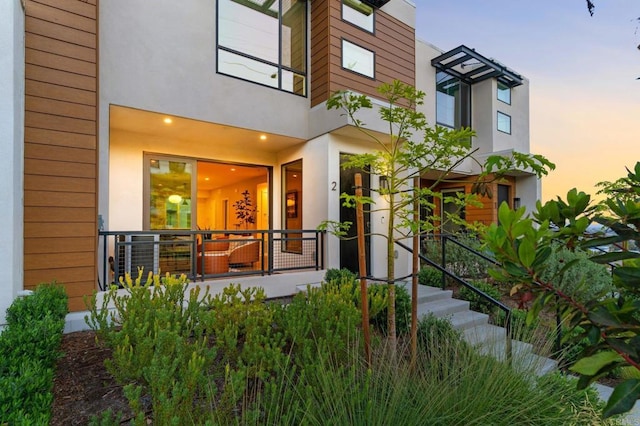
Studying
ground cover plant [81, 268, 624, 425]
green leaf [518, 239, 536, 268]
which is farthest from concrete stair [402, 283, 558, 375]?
green leaf [518, 239, 536, 268]

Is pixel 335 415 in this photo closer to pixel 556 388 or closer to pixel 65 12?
pixel 556 388

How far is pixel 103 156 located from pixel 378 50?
5679 mm

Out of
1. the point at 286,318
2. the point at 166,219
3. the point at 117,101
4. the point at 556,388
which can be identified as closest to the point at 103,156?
the point at 117,101

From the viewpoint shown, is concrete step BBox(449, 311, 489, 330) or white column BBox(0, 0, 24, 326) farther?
concrete step BBox(449, 311, 489, 330)

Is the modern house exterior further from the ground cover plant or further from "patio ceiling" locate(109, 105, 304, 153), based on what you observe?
the ground cover plant

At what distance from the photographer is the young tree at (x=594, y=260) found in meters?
0.79

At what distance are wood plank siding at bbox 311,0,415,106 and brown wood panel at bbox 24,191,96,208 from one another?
4225 millimetres

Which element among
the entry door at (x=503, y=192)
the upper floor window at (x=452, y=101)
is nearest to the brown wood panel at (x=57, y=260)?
the upper floor window at (x=452, y=101)

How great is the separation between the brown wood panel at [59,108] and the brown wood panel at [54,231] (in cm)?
129

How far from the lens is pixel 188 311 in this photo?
2.70 m

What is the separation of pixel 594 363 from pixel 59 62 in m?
5.24

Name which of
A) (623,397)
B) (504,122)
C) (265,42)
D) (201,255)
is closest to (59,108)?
(201,255)

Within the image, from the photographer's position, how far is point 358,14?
6805 mm

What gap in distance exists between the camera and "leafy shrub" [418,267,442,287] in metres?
5.95
